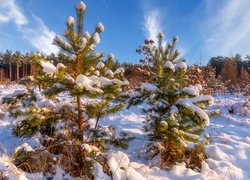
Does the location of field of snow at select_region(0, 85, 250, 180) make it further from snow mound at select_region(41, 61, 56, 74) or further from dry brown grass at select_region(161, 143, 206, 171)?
snow mound at select_region(41, 61, 56, 74)

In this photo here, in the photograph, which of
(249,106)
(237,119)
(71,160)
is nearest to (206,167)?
(71,160)

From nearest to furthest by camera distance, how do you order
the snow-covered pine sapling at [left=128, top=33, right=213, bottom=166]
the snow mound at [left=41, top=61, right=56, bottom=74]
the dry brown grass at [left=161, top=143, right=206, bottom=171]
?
the snow mound at [left=41, top=61, right=56, bottom=74] → the snow-covered pine sapling at [left=128, top=33, right=213, bottom=166] → the dry brown grass at [left=161, top=143, right=206, bottom=171]

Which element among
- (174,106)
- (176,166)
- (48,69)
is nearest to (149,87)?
(174,106)

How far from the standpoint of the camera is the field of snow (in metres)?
3.47

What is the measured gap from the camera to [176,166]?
4.01 m

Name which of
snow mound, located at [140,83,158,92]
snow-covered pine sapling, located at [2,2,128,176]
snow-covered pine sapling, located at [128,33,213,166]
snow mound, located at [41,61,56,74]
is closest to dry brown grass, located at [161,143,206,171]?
snow-covered pine sapling, located at [128,33,213,166]

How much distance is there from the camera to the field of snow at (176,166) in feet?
11.4

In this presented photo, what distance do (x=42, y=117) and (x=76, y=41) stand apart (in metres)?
1.11

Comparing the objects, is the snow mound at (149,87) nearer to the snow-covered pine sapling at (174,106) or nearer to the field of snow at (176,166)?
the snow-covered pine sapling at (174,106)

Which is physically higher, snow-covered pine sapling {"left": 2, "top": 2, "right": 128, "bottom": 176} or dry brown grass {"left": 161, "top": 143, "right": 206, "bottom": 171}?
snow-covered pine sapling {"left": 2, "top": 2, "right": 128, "bottom": 176}

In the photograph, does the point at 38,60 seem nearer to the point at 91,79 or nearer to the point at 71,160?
the point at 91,79

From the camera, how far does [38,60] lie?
11.1ft

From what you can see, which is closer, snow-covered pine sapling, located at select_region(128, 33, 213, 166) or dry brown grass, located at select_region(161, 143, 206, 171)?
snow-covered pine sapling, located at select_region(128, 33, 213, 166)

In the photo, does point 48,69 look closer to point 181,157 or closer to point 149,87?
point 149,87
